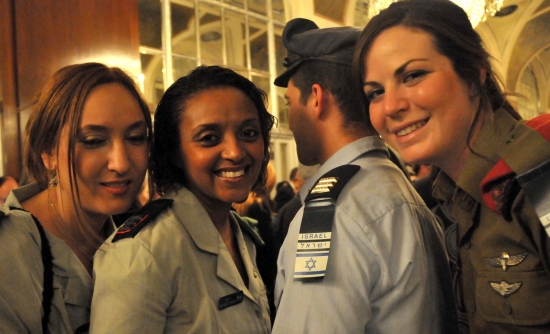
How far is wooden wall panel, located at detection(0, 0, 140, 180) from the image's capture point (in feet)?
10.3

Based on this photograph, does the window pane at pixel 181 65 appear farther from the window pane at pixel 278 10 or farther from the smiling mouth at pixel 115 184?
the smiling mouth at pixel 115 184

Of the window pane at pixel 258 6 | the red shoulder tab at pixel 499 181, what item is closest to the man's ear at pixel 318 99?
the red shoulder tab at pixel 499 181

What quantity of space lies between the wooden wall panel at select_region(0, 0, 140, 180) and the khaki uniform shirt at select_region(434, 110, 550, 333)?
9.19ft

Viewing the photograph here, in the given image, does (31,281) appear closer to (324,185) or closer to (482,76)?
(324,185)

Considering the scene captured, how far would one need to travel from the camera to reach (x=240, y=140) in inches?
57.9

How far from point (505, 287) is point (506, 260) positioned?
55mm

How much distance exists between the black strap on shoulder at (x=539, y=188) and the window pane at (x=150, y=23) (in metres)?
5.08

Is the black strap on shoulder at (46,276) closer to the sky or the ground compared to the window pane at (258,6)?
closer to the ground

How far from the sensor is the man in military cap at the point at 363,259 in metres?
1.02

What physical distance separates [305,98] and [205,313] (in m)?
0.66

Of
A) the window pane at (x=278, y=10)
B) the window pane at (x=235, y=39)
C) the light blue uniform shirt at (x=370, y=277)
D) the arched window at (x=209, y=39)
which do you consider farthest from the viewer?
the window pane at (x=278, y=10)

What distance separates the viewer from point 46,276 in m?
1.23

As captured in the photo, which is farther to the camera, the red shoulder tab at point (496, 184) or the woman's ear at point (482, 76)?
the woman's ear at point (482, 76)

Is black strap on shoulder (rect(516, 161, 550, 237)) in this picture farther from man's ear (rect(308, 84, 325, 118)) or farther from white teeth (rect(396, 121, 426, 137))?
man's ear (rect(308, 84, 325, 118))
